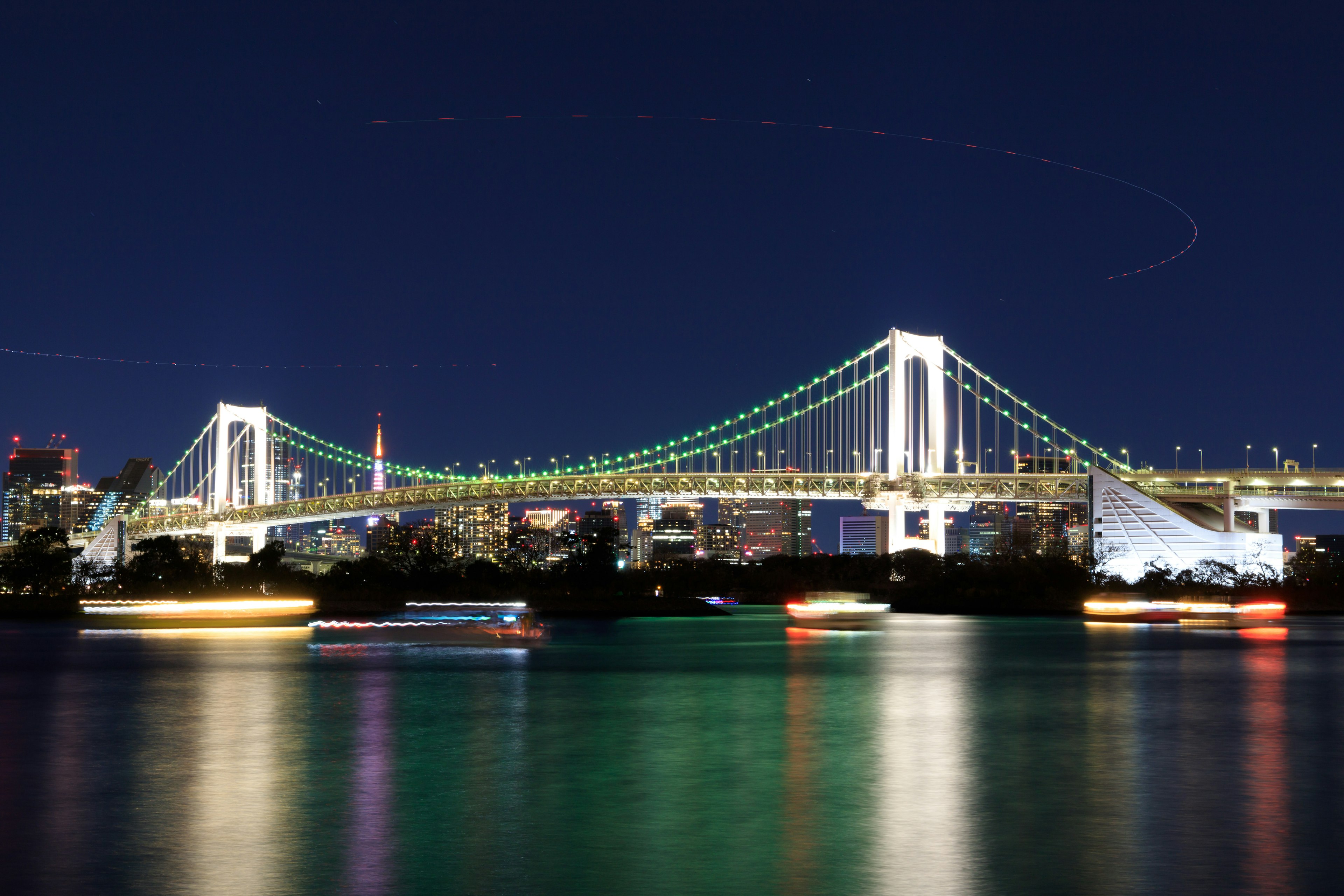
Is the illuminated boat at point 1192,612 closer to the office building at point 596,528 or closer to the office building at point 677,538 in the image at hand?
the office building at point 596,528

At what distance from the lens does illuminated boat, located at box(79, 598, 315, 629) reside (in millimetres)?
49312

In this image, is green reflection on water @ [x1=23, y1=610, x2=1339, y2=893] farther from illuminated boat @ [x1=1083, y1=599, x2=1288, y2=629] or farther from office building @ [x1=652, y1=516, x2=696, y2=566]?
office building @ [x1=652, y1=516, x2=696, y2=566]

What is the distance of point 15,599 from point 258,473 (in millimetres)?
22814

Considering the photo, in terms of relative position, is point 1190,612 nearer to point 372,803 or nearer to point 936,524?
point 936,524

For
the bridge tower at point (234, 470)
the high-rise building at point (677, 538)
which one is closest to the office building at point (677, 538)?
the high-rise building at point (677, 538)

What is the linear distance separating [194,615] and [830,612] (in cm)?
2306

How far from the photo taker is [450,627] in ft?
157

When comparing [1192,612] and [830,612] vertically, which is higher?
[830,612]

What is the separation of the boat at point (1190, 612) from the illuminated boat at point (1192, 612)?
0.7 inches

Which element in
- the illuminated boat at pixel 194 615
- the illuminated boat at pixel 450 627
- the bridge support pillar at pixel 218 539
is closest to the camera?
the illuminated boat at pixel 450 627

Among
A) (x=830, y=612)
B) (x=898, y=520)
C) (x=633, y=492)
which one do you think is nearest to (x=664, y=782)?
(x=830, y=612)

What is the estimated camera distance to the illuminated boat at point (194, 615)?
4931 centimetres

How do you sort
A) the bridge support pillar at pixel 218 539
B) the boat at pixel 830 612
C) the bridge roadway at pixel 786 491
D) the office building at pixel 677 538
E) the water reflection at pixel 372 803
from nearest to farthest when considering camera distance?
the water reflection at pixel 372 803 → the boat at pixel 830 612 → the bridge roadway at pixel 786 491 → the bridge support pillar at pixel 218 539 → the office building at pixel 677 538

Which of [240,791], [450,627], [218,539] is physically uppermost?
[218,539]
